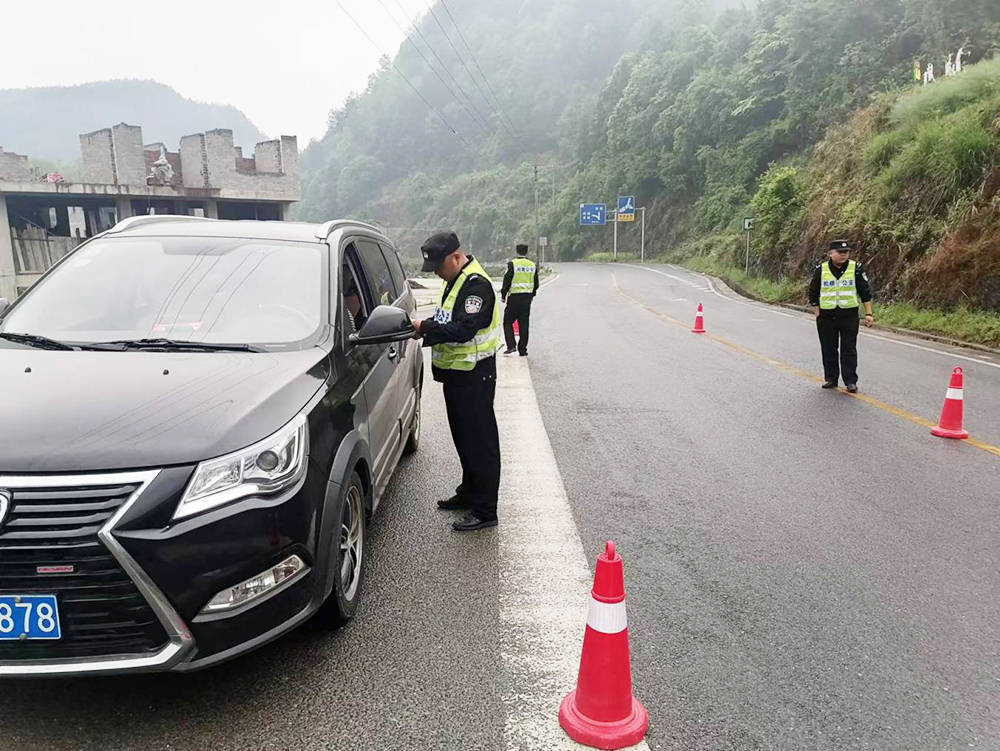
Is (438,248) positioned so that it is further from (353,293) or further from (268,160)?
(268,160)

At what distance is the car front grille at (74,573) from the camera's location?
237 cm

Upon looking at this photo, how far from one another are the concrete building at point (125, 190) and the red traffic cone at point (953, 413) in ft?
89.5

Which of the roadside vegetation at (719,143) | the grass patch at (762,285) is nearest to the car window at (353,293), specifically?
the roadside vegetation at (719,143)

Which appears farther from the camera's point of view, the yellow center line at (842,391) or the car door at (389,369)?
the yellow center line at (842,391)

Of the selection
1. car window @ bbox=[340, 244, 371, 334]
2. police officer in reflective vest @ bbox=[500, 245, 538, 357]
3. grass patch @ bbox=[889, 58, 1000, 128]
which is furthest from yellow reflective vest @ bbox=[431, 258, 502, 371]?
A: grass patch @ bbox=[889, 58, 1000, 128]

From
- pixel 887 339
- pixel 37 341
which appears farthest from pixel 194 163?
pixel 37 341

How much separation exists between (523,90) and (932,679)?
131729 millimetres

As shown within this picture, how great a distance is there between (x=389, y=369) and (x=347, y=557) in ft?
4.90

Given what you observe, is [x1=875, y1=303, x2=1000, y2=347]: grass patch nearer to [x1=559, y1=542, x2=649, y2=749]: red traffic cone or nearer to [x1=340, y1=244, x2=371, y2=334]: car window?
[x1=340, y1=244, x2=371, y2=334]: car window

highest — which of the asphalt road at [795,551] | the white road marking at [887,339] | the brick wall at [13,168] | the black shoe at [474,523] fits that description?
the brick wall at [13,168]

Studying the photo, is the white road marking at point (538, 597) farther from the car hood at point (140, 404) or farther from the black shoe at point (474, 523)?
the car hood at point (140, 404)

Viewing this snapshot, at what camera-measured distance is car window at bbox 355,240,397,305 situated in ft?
16.0

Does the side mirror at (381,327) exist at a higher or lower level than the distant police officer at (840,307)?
higher

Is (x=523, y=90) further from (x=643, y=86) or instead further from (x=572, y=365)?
(x=572, y=365)
